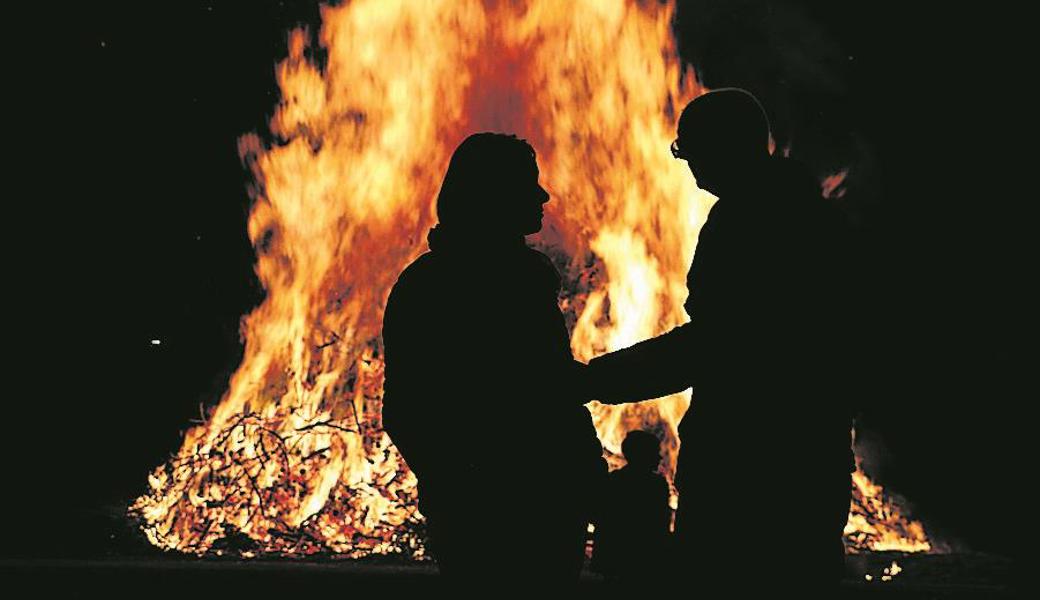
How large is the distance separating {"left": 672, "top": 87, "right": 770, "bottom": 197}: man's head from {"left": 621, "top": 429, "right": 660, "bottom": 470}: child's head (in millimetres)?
2932

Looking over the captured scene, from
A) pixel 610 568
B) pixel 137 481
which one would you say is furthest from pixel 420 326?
pixel 137 481

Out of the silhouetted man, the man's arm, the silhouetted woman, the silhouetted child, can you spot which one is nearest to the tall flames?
the silhouetted child

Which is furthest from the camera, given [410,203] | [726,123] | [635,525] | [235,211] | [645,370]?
[235,211]

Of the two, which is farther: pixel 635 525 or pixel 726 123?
pixel 635 525

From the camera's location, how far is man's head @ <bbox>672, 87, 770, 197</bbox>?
2965 millimetres

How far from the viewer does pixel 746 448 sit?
2.82 meters

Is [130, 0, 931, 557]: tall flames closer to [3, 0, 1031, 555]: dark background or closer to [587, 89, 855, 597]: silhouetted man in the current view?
[3, 0, 1031, 555]: dark background

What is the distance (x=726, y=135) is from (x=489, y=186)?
54 cm

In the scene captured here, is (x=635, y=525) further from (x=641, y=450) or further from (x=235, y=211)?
(x=235, y=211)

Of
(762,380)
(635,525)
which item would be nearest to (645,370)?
(762,380)

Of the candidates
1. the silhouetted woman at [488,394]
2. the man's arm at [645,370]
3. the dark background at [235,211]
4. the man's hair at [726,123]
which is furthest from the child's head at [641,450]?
the dark background at [235,211]

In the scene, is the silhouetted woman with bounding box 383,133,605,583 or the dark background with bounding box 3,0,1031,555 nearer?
the silhouetted woman with bounding box 383,133,605,583

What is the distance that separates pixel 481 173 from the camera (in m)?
2.99

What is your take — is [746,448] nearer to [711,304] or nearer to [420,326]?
[711,304]
